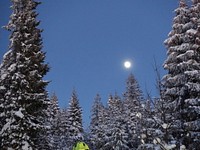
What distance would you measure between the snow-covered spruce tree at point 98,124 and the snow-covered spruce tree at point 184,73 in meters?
26.7

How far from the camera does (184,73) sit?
68.1 feet

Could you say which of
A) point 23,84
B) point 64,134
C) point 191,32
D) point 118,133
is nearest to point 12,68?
point 23,84

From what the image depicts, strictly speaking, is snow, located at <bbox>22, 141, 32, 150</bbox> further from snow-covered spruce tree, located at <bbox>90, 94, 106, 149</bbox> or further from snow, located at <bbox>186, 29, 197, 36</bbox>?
snow-covered spruce tree, located at <bbox>90, 94, 106, 149</bbox>

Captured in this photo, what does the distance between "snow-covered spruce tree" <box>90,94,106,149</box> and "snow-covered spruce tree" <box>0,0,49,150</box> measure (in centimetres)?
2714

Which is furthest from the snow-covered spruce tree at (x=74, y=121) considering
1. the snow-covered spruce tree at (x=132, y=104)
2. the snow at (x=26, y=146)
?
the snow at (x=26, y=146)

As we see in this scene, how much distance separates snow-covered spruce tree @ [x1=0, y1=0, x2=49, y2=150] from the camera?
19.0 metres

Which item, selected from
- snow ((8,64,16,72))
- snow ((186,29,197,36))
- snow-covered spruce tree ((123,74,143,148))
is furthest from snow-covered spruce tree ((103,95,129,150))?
snow ((8,64,16,72))

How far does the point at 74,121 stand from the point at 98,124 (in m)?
5.19

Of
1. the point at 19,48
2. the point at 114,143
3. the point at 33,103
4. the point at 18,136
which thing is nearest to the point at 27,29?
the point at 19,48

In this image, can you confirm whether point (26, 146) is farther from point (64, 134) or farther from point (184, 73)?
point (64, 134)

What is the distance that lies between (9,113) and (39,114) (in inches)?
83.5

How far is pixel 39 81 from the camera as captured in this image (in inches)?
833

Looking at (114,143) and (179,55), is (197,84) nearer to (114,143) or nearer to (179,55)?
(179,55)

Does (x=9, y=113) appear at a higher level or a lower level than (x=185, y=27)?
lower
